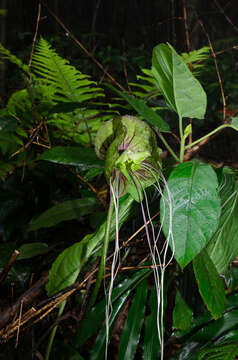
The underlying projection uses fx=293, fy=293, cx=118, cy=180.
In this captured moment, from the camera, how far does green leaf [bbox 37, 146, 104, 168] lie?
453mm

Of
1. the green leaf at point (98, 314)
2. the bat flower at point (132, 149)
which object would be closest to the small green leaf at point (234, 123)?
the bat flower at point (132, 149)

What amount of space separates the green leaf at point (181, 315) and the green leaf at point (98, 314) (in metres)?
0.08

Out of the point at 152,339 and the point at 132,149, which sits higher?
the point at 132,149

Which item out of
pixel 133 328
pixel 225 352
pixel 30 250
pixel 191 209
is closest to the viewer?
pixel 191 209

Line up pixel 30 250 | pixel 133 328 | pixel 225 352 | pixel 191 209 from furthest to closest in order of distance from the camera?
pixel 30 250
pixel 133 328
pixel 225 352
pixel 191 209

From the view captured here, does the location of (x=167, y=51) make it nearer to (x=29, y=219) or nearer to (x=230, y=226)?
(x=230, y=226)

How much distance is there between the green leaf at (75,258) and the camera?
43cm

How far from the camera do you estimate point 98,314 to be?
1.77ft

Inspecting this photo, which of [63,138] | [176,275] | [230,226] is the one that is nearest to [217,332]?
[176,275]

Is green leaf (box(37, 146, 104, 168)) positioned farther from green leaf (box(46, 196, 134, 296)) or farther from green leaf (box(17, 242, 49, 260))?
green leaf (box(17, 242, 49, 260))

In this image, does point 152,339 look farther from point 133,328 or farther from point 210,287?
point 210,287

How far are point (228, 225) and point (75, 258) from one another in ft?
0.76

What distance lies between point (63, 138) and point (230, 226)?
0.56m

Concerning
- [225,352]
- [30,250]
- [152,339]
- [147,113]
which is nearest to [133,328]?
[152,339]
